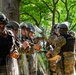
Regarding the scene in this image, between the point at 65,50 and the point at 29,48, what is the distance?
190cm

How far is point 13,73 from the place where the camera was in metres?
5.31

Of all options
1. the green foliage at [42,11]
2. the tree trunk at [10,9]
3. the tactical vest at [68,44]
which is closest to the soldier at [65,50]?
the tactical vest at [68,44]

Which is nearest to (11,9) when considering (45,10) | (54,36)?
(54,36)

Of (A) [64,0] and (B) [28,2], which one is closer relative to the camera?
(B) [28,2]

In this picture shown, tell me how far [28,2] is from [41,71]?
1328 centimetres

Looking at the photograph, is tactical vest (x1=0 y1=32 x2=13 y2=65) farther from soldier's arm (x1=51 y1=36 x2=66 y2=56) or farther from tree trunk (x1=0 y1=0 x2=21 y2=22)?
tree trunk (x1=0 y1=0 x2=21 y2=22)

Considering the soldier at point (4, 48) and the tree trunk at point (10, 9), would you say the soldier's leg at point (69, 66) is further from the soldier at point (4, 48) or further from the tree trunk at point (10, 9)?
the soldier at point (4, 48)

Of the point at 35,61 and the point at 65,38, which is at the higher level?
the point at 65,38

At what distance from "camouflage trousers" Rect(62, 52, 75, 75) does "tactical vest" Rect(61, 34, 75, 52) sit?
119mm

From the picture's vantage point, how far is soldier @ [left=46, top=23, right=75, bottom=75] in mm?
8319

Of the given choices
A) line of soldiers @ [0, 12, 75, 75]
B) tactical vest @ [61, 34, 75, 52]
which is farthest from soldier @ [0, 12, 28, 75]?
tactical vest @ [61, 34, 75, 52]

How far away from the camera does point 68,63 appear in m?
8.69

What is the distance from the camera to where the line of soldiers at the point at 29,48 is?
543 cm

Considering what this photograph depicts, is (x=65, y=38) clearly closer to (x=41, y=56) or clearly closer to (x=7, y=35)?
(x=41, y=56)
